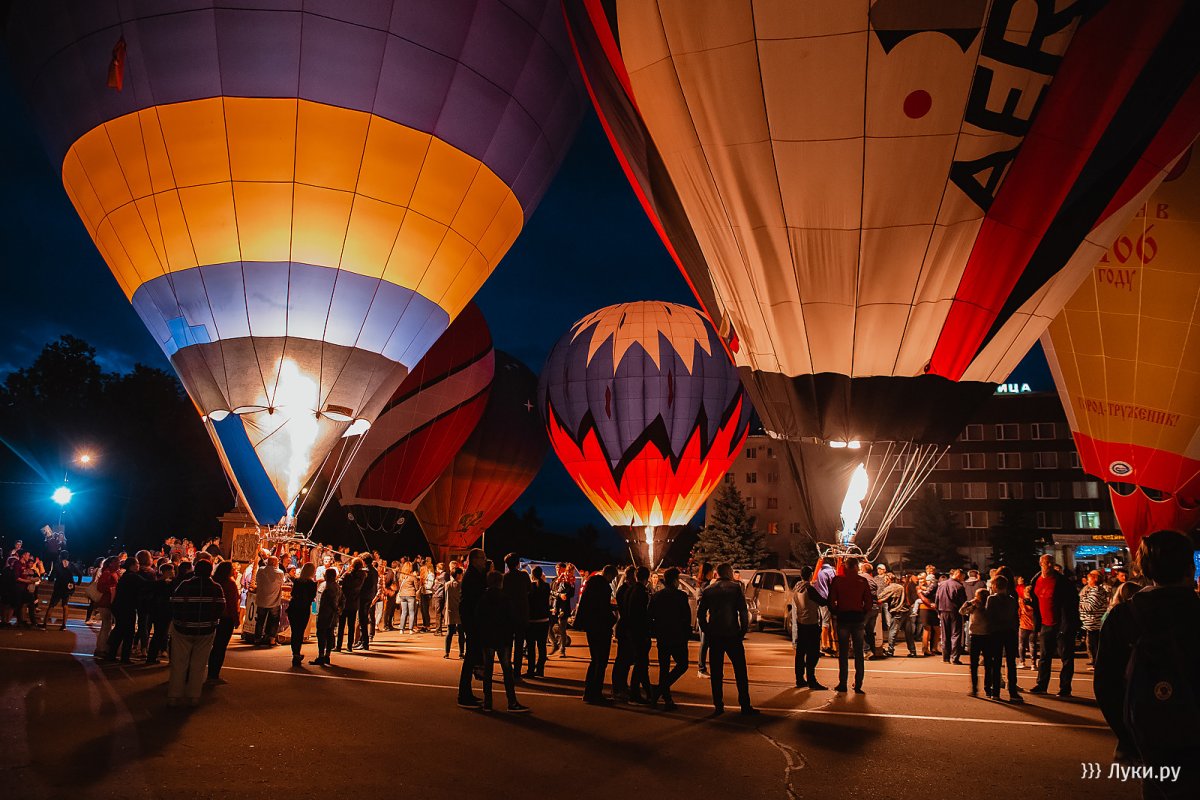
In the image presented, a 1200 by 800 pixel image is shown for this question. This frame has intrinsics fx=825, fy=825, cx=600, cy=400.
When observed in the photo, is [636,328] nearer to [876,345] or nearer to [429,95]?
[429,95]

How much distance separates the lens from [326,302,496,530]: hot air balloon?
80.6 feet

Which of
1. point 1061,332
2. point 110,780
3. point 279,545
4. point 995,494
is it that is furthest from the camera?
point 995,494

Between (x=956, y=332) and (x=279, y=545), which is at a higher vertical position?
(x=956, y=332)

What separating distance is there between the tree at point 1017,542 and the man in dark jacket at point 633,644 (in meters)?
50.8

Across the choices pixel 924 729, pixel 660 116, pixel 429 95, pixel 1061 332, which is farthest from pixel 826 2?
pixel 1061 332

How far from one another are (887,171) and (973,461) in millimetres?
56497

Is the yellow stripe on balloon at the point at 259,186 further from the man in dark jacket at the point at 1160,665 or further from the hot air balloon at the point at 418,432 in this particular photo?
the hot air balloon at the point at 418,432

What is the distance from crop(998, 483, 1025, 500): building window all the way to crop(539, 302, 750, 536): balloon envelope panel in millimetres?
40780

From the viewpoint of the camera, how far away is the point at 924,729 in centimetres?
616

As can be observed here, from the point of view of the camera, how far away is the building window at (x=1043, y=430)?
58.2 metres

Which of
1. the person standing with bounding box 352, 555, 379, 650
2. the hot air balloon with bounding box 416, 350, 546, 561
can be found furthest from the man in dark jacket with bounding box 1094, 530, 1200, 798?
the hot air balloon with bounding box 416, 350, 546, 561

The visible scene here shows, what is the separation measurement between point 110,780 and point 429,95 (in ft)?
31.6

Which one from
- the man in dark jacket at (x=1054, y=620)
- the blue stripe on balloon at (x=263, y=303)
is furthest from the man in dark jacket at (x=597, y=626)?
the blue stripe on balloon at (x=263, y=303)

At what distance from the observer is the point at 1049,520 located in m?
57.3
